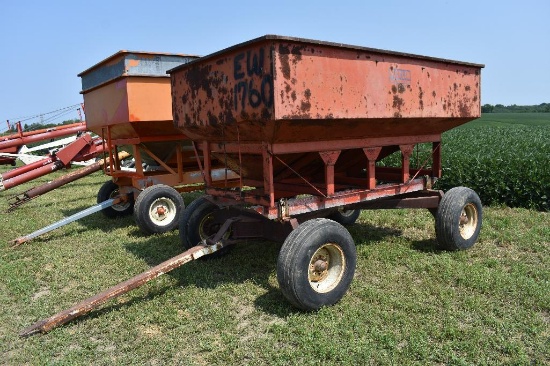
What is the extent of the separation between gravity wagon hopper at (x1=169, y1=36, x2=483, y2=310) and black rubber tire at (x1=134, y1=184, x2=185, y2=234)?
1457mm

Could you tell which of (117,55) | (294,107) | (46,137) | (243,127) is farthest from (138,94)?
(46,137)

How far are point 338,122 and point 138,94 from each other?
11.9 ft

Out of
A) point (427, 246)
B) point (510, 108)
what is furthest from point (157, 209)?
point (510, 108)

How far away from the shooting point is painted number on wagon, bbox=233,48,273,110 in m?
3.59

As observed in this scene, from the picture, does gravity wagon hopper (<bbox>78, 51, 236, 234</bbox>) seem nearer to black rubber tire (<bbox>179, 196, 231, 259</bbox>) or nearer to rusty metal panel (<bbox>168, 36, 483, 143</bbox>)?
black rubber tire (<bbox>179, 196, 231, 259</bbox>)

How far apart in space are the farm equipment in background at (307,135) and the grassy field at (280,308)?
0.29m

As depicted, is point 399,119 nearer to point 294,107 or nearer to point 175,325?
point 294,107

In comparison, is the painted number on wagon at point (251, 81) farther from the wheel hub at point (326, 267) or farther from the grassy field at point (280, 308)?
the grassy field at point (280, 308)

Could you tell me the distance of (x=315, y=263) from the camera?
12.9 ft

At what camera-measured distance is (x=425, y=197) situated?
216 inches

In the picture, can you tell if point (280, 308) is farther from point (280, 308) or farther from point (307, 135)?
point (307, 135)

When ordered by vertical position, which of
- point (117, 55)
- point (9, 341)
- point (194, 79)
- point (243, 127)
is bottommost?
point (9, 341)

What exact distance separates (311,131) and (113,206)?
17.7 ft

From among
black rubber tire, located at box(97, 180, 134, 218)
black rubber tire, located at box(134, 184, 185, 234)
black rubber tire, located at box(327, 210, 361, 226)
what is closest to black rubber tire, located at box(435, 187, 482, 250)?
black rubber tire, located at box(327, 210, 361, 226)
